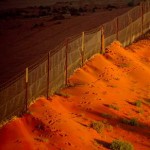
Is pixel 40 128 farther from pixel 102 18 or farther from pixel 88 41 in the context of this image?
pixel 102 18

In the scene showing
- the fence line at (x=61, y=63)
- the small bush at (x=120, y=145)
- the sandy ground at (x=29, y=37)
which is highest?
the fence line at (x=61, y=63)

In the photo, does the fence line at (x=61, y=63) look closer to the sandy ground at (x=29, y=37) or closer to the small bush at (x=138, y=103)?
the small bush at (x=138, y=103)

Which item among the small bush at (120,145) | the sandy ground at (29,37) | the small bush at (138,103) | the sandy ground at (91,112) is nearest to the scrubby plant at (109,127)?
the sandy ground at (91,112)

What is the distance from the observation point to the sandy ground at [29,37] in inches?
1013

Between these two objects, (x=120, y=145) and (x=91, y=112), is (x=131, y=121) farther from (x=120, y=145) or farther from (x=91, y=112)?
(x=120, y=145)

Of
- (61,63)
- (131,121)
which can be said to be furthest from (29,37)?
(131,121)

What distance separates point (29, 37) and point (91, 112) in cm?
2147

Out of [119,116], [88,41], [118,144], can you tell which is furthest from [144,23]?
[118,144]

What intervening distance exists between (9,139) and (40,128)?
1283 mm

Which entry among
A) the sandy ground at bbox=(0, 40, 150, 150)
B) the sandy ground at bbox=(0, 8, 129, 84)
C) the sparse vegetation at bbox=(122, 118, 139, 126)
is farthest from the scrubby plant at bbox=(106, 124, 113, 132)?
the sandy ground at bbox=(0, 8, 129, 84)

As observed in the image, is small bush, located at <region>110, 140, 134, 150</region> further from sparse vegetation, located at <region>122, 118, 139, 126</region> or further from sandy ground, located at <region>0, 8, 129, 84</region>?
sandy ground, located at <region>0, 8, 129, 84</region>

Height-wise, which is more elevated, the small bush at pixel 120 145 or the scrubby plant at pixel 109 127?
the small bush at pixel 120 145

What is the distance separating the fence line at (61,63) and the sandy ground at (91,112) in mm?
390

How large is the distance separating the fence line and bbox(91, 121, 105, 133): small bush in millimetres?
2431
